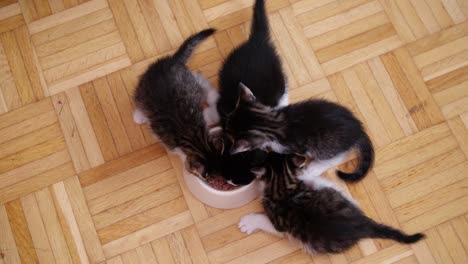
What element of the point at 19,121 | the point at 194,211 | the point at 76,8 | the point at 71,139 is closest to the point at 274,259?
the point at 194,211

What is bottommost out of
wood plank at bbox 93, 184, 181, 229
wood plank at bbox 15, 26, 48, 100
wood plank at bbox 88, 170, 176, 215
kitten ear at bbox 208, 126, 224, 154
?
wood plank at bbox 93, 184, 181, 229

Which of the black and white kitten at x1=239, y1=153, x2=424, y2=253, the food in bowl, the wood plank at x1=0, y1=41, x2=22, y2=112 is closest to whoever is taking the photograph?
the black and white kitten at x1=239, y1=153, x2=424, y2=253

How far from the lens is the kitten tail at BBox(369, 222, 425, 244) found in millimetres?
1394

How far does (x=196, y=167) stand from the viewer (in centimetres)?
137

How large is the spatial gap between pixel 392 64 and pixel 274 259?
0.89 m

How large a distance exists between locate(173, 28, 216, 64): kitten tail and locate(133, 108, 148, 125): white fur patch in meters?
0.24

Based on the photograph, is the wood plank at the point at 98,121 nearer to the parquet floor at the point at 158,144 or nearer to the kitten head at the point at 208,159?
the parquet floor at the point at 158,144

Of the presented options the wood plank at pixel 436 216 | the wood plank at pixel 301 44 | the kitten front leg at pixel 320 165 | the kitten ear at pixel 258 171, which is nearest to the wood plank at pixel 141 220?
the kitten ear at pixel 258 171

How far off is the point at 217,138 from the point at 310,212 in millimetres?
376

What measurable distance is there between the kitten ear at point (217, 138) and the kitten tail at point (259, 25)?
34 centimetres

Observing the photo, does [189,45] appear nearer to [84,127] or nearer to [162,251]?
[84,127]

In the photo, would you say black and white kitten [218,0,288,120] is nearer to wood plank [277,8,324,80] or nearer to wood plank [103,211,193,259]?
wood plank [277,8,324,80]

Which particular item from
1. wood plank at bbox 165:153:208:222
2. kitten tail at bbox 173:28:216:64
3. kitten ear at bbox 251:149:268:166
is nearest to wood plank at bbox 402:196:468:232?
kitten ear at bbox 251:149:268:166

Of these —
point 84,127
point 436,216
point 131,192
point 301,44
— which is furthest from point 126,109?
point 436,216
